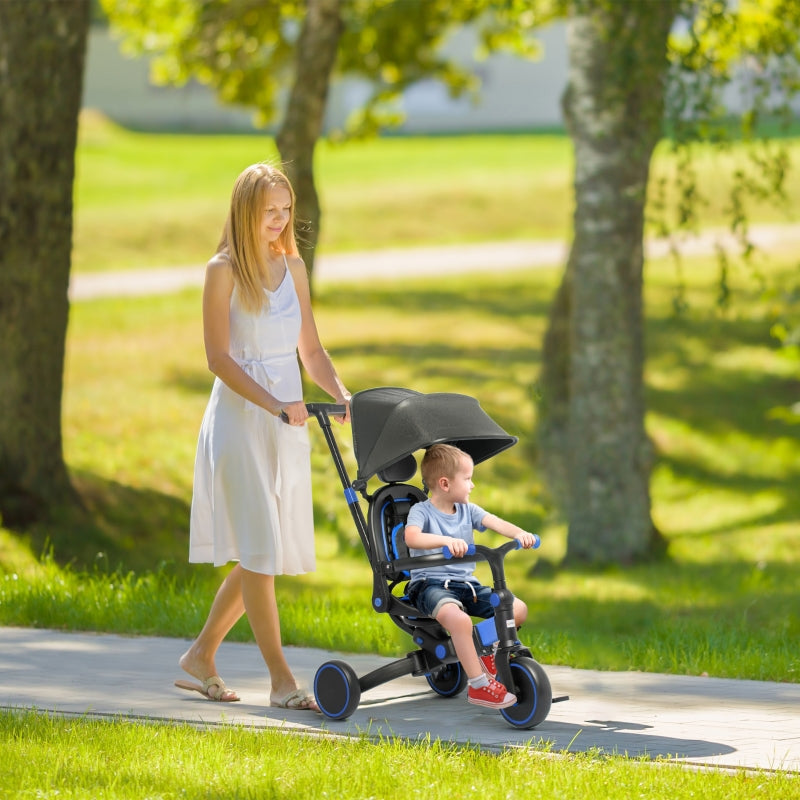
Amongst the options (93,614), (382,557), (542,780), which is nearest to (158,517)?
(93,614)

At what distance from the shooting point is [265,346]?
6230mm

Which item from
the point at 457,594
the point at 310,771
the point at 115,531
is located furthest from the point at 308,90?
the point at 310,771

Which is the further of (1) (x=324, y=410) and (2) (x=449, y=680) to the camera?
(2) (x=449, y=680)

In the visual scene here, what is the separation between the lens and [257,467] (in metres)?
6.10

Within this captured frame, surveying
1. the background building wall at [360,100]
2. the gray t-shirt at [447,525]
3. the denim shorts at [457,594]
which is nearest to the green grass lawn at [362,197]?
the background building wall at [360,100]

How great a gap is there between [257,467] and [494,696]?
133 cm

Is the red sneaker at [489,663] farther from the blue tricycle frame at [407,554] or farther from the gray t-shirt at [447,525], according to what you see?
the gray t-shirt at [447,525]

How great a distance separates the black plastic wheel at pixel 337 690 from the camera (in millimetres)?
5801

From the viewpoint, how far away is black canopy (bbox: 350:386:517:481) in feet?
19.5

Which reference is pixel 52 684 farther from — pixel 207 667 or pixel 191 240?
pixel 191 240

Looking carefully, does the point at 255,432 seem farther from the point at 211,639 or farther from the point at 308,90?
the point at 308,90

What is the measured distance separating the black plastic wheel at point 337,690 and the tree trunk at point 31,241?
4.94 m

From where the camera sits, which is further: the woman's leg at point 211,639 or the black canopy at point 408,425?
the woman's leg at point 211,639

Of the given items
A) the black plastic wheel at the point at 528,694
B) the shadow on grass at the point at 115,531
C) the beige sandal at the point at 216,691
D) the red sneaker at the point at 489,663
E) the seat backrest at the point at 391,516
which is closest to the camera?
the black plastic wheel at the point at 528,694
